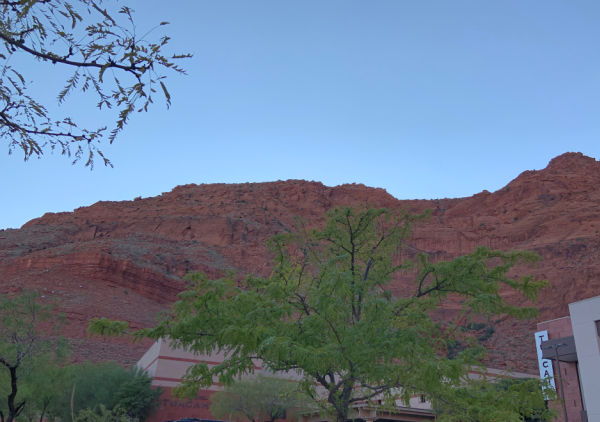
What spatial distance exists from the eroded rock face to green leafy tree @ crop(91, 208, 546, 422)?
3332cm

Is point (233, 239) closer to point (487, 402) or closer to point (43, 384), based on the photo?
point (43, 384)

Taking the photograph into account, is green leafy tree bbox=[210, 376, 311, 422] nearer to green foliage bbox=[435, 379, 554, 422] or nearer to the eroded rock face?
the eroded rock face

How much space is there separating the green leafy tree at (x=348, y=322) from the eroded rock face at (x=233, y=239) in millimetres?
33321

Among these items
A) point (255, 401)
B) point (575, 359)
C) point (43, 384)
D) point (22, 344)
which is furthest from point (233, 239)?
point (22, 344)

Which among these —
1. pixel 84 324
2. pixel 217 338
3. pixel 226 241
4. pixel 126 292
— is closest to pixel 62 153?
pixel 217 338

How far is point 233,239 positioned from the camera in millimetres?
94875

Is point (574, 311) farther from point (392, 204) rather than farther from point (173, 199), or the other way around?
point (173, 199)

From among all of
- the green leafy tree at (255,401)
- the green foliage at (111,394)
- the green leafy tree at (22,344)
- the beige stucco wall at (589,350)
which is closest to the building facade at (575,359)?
the beige stucco wall at (589,350)

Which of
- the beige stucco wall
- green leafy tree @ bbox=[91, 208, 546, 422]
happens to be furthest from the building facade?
green leafy tree @ bbox=[91, 208, 546, 422]

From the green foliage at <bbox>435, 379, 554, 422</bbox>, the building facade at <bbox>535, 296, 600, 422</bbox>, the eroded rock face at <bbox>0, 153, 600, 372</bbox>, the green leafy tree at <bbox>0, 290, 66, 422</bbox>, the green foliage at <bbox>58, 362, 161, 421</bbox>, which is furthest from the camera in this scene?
the eroded rock face at <bbox>0, 153, 600, 372</bbox>

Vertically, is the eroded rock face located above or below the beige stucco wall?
above

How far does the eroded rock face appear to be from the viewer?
65.1m

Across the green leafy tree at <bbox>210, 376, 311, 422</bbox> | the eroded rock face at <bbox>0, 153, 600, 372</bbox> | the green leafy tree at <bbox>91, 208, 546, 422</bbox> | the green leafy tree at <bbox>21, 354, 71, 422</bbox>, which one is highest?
the eroded rock face at <bbox>0, 153, 600, 372</bbox>

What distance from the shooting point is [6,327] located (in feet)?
75.2
